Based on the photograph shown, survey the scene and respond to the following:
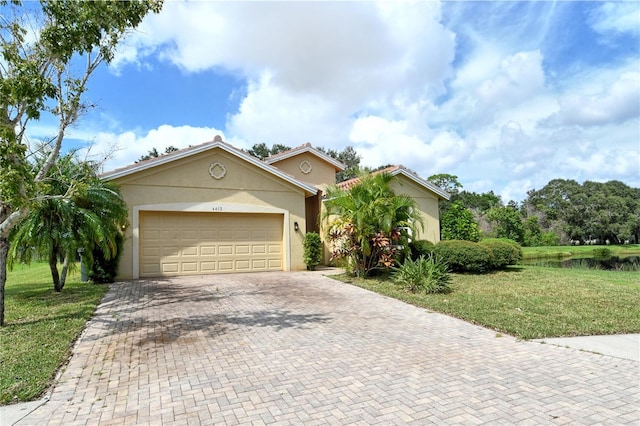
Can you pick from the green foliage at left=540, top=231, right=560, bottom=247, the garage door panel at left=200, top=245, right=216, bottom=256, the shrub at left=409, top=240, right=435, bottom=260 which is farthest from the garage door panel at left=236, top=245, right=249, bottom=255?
the green foliage at left=540, top=231, right=560, bottom=247

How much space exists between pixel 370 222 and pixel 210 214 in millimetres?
6133

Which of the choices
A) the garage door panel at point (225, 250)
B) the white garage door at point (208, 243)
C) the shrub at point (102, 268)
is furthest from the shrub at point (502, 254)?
the shrub at point (102, 268)

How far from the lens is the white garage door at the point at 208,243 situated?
1357 cm

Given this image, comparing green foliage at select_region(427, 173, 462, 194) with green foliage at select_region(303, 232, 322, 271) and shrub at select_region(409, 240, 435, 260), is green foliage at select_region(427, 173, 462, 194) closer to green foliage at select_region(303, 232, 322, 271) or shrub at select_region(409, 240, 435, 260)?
shrub at select_region(409, 240, 435, 260)

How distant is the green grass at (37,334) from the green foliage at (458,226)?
14601mm

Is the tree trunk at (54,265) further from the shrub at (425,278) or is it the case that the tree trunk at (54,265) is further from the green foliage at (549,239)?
the green foliage at (549,239)

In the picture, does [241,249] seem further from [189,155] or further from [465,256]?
[465,256]

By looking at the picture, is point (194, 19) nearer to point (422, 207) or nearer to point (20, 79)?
point (20, 79)

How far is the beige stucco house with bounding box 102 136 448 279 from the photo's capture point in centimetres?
1330

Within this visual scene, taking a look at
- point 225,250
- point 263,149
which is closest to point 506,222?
point 263,149

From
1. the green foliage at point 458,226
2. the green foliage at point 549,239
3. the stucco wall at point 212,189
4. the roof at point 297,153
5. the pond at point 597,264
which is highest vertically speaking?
the roof at point 297,153

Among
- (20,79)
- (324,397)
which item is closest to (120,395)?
(324,397)

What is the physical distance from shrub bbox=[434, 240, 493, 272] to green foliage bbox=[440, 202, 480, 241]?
4402 millimetres

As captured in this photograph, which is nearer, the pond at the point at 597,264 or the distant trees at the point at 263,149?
the pond at the point at 597,264
